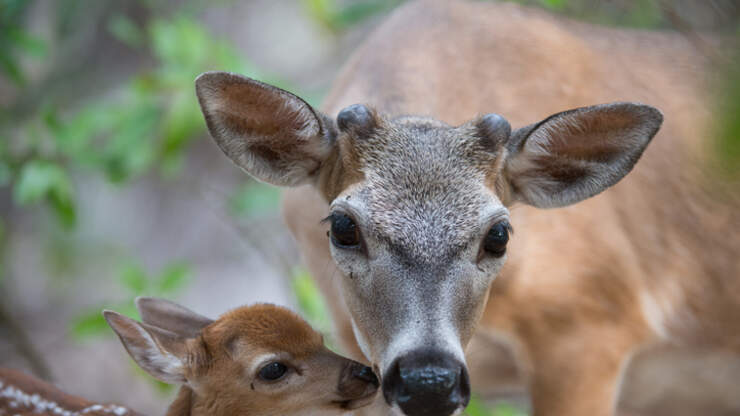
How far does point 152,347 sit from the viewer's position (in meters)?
2.83

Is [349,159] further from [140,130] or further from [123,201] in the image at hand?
[123,201]

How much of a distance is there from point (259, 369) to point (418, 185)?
819mm

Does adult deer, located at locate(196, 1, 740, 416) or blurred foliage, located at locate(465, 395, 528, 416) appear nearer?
adult deer, located at locate(196, 1, 740, 416)

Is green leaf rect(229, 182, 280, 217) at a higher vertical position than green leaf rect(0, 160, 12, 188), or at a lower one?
lower

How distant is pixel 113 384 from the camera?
26.4 feet

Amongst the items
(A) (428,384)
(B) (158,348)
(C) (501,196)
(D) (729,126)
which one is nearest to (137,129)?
(B) (158,348)

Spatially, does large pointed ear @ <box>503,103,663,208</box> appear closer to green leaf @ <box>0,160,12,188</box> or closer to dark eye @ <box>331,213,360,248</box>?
dark eye @ <box>331,213,360,248</box>

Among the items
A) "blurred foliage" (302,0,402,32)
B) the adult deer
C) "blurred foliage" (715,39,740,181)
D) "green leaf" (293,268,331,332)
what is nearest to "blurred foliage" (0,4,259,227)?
"blurred foliage" (302,0,402,32)

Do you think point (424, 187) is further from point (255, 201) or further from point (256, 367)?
point (255, 201)

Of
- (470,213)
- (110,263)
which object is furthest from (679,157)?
(110,263)

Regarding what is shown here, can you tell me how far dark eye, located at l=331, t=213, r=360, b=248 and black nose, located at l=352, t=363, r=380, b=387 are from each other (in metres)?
0.42

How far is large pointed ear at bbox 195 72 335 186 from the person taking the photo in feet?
10.1

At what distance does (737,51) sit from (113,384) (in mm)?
7561

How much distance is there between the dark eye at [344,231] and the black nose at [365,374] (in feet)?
1.37
